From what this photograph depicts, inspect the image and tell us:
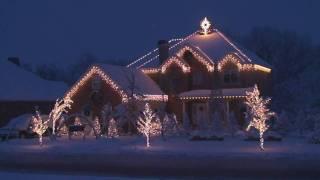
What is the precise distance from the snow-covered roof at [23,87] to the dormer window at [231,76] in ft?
59.8

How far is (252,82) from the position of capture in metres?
50.2

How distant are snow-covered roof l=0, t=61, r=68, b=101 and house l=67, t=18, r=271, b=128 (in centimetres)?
852

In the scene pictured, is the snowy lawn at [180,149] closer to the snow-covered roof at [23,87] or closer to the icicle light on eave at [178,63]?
the icicle light on eave at [178,63]

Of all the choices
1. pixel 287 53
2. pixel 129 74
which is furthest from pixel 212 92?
pixel 287 53

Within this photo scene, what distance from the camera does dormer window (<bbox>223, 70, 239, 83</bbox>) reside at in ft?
167

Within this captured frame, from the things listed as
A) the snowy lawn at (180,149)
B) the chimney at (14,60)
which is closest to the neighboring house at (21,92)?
the chimney at (14,60)

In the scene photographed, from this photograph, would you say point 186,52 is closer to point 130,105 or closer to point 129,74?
point 129,74

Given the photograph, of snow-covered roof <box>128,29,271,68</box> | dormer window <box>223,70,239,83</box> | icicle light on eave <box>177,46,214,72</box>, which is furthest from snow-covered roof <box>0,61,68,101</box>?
dormer window <box>223,70,239,83</box>

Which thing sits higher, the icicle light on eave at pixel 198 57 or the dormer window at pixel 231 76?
the icicle light on eave at pixel 198 57

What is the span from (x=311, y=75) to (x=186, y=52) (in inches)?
1036

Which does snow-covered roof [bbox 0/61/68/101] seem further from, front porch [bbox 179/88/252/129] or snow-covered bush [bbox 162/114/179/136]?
snow-covered bush [bbox 162/114/179/136]

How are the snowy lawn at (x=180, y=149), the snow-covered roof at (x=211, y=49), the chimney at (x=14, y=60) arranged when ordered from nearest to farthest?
1. the snowy lawn at (x=180, y=149)
2. the snow-covered roof at (x=211, y=49)
3. the chimney at (x=14, y=60)

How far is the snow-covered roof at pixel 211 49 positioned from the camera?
168 ft

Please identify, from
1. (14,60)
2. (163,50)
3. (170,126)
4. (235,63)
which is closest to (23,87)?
(14,60)
